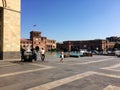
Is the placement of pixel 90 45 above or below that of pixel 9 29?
above

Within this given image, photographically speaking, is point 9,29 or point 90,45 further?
point 90,45

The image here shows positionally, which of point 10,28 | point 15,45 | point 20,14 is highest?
point 20,14

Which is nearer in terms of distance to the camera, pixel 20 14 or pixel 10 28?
pixel 10 28

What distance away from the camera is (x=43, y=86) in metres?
7.66

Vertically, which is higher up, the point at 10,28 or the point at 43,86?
the point at 10,28

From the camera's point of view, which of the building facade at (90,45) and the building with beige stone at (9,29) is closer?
the building with beige stone at (9,29)

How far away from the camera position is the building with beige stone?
20.1 metres

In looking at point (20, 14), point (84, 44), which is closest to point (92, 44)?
point (84, 44)

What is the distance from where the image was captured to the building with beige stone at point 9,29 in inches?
791

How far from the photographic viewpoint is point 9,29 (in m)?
20.7

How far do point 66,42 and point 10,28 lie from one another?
9392 centimetres

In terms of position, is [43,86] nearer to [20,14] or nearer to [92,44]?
[20,14]

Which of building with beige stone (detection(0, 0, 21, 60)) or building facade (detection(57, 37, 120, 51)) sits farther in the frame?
building facade (detection(57, 37, 120, 51))

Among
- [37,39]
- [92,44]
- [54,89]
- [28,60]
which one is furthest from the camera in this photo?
[92,44]
